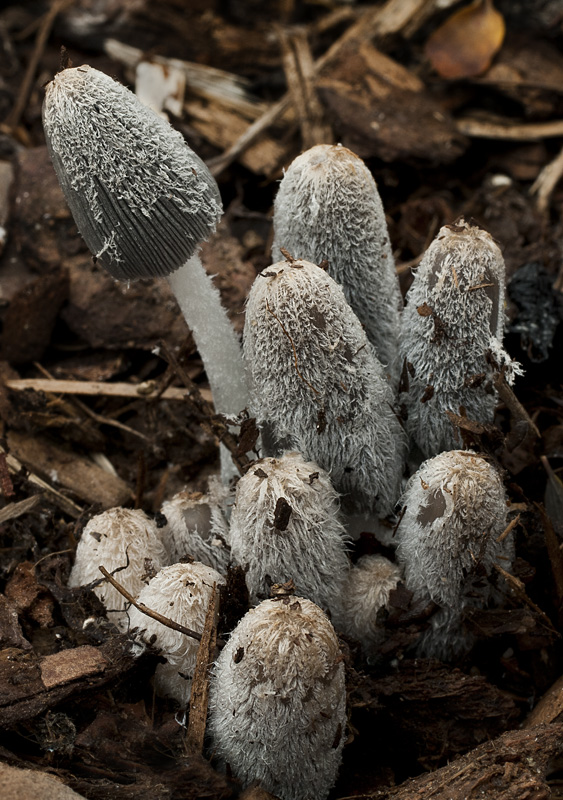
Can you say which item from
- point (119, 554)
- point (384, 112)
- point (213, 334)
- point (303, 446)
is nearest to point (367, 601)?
point (303, 446)

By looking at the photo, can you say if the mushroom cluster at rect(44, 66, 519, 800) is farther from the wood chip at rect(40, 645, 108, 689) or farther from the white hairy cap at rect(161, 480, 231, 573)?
the wood chip at rect(40, 645, 108, 689)

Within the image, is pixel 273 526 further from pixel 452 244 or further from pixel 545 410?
pixel 545 410

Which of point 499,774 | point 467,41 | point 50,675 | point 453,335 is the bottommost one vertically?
point 50,675

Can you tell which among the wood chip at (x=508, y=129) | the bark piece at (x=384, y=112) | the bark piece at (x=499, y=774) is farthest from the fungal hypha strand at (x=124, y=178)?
the wood chip at (x=508, y=129)

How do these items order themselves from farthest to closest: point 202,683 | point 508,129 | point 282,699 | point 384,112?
point 508,129, point 384,112, point 202,683, point 282,699

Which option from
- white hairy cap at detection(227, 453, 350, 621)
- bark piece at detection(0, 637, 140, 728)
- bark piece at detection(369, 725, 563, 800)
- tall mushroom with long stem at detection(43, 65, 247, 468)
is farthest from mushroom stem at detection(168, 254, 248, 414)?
bark piece at detection(369, 725, 563, 800)

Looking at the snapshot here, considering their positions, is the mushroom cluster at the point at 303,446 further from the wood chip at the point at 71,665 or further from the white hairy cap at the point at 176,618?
the wood chip at the point at 71,665

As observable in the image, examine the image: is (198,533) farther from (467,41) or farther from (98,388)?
(467,41)
